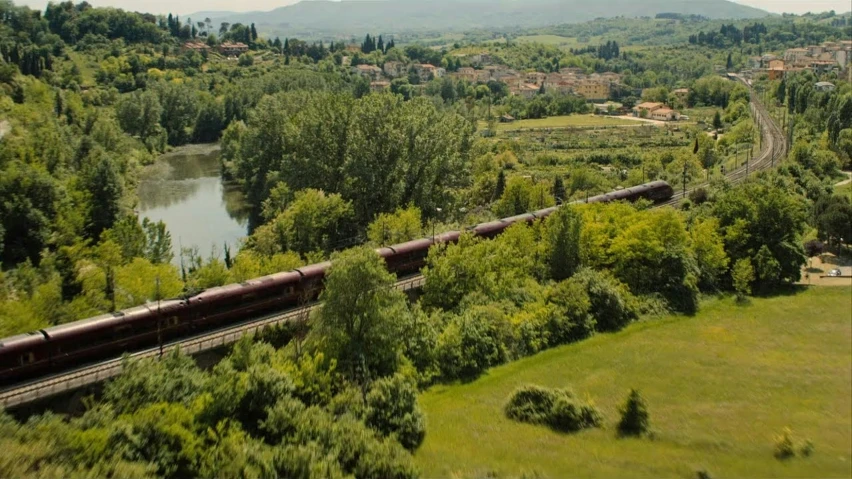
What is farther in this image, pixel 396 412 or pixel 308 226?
pixel 308 226

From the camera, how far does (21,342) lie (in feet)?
41.9

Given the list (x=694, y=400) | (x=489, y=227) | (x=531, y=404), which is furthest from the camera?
(x=489, y=227)

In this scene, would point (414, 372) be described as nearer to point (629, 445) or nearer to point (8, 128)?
point (629, 445)

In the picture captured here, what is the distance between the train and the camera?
12938mm

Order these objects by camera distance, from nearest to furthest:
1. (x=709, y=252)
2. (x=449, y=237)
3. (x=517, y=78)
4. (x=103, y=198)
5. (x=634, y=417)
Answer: (x=634, y=417)
(x=709, y=252)
(x=449, y=237)
(x=103, y=198)
(x=517, y=78)

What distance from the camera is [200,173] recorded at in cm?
4466

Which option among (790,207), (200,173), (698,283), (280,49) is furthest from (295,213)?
(280,49)

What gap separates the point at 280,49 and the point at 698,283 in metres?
86.0

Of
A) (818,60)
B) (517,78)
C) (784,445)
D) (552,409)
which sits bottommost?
(552,409)

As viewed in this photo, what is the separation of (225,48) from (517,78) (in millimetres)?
37905

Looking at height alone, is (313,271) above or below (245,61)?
below

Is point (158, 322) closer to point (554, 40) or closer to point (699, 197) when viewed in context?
point (699, 197)

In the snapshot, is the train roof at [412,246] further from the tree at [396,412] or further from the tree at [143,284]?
the tree at [396,412]

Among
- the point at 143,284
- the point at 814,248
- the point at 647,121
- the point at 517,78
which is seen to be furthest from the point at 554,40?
the point at 814,248
